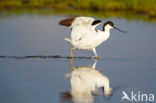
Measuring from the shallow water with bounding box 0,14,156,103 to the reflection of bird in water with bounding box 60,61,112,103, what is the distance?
0.38 feet

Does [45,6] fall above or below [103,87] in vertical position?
above

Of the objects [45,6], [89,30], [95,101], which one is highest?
[45,6]

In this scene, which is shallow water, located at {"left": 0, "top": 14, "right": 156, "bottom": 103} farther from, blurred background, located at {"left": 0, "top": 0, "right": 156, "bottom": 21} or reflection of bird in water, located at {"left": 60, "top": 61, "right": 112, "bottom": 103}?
blurred background, located at {"left": 0, "top": 0, "right": 156, "bottom": 21}

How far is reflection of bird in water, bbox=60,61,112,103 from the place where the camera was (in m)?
7.93

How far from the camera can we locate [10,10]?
78.6 feet

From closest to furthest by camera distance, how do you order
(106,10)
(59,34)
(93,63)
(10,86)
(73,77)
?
(10,86) → (73,77) → (93,63) → (59,34) → (106,10)

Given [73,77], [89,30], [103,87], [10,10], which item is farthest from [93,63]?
[10,10]

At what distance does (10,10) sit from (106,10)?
15.8ft

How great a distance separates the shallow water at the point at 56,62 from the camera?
8.28 metres

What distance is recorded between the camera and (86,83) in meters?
8.99

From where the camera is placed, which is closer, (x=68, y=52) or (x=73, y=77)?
(x=73, y=77)

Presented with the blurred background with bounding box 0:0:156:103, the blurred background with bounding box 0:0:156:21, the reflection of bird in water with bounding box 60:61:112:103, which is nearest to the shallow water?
the blurred background with bounding box 0:0:156:103

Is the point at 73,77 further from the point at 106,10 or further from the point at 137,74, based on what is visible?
the point at 106,10

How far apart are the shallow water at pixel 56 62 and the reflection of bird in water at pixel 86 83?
0.12 metres
